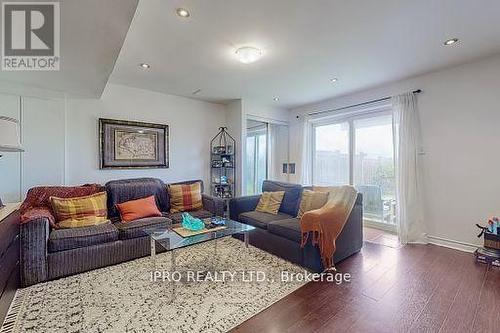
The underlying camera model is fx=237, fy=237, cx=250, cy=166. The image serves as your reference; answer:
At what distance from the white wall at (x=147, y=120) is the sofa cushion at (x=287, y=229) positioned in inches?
92.7

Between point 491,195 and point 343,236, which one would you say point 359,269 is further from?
point 491,195

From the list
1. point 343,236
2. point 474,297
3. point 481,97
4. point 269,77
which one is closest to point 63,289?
point 343,236

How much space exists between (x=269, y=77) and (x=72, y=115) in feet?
9.93

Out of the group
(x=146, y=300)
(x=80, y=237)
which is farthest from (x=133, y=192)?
(x=146, y=300)

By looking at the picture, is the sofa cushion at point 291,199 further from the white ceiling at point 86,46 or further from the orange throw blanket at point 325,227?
the white ceiling at point 86,46

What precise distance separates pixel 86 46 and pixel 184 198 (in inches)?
92.2

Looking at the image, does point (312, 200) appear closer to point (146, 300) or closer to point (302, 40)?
point (302, 40)

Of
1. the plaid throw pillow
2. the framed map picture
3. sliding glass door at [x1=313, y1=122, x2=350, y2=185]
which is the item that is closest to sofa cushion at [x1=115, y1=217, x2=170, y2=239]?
the plaid throw pillow

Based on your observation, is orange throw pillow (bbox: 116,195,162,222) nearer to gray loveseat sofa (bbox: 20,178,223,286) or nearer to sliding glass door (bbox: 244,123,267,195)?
gray loveseat sofa (bbox: 20,178,223,286)

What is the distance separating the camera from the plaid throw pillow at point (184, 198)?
12.3 feet

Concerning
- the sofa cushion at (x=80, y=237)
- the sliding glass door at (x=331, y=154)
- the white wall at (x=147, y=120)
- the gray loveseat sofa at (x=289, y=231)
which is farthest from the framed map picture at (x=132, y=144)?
the sliding glass door at (x=331, y=154)

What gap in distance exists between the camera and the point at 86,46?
2096 mm

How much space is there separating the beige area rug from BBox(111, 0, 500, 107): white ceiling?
247 cm

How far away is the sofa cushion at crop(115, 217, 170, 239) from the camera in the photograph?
286cm
